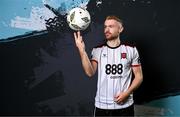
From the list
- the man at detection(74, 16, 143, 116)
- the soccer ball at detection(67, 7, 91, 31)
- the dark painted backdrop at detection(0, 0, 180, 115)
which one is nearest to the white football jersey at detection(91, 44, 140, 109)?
the man at detection(74, 16, 143, 116)

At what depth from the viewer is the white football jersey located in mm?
2281

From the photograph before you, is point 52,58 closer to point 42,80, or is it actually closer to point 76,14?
point 42,80

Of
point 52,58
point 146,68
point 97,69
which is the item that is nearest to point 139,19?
point 146,68

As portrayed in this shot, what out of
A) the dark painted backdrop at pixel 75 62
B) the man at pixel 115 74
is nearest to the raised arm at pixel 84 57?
the man at pixel 115 74

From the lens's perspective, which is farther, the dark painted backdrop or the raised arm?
the dark painted backdrop

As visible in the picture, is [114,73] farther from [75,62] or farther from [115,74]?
[75,62]

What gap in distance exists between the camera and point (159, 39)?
272cm

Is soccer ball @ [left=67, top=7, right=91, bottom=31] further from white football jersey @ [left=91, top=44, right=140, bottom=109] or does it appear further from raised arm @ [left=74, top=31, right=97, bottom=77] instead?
white football jersey @ [left=91, top=44, right=140, bottom=109]

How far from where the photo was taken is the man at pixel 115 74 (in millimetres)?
2277

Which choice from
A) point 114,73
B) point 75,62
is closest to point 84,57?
point 114,73

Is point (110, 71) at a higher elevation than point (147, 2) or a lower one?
lower

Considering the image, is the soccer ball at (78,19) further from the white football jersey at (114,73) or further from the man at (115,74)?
the white football jersey at (114,73)

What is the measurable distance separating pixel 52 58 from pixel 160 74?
935 mm

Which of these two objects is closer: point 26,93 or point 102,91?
point 102,91
